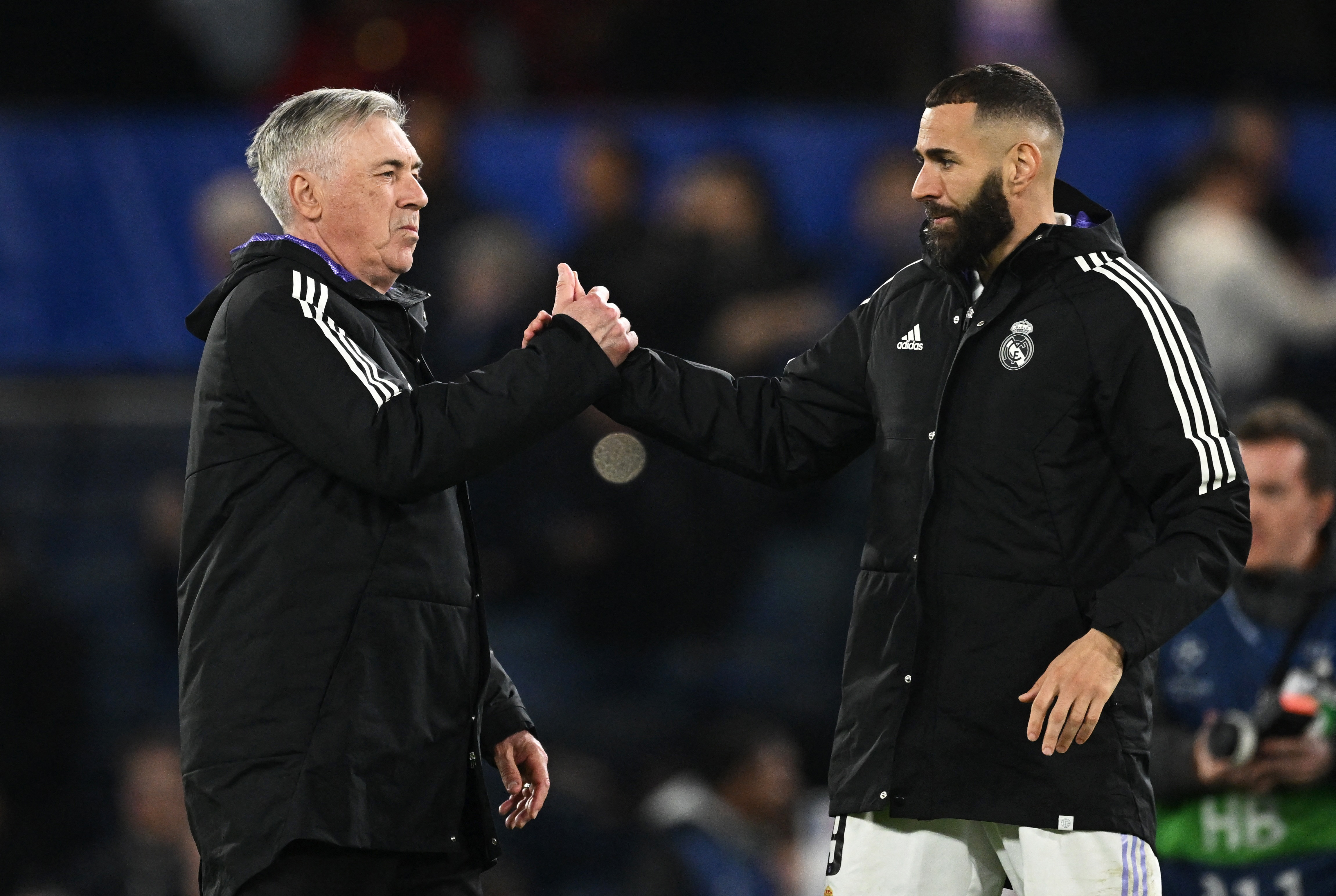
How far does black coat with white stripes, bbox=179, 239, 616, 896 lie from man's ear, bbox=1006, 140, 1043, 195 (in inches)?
36.9

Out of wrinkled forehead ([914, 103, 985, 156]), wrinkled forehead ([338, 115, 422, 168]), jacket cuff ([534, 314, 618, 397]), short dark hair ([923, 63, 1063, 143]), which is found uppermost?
short dark hair ([923, 63, 1063, 143])

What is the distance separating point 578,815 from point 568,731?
0.59 meters

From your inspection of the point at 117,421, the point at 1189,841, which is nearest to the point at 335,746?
the point at 1189,841

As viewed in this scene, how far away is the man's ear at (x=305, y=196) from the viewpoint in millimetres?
3496

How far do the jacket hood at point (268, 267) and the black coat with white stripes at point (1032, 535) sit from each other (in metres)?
1.10

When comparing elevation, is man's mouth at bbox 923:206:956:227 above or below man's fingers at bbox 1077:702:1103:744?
above

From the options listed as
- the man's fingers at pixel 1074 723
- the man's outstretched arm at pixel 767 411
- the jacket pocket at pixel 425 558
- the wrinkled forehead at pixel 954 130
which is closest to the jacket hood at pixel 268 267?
the jacket pocket at pixel 425 558

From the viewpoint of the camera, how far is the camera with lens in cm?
417

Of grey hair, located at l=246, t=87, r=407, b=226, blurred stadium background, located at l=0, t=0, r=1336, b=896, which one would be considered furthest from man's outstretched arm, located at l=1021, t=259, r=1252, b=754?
blurred stadium background, located at l=0, t=0, r=1336, b=896

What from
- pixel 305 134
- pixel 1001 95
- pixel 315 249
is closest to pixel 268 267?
pixel 315 249

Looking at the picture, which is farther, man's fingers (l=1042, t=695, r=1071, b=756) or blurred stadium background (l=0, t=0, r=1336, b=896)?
blurred stadium background (l=0, t=0, r=1336, b=896)

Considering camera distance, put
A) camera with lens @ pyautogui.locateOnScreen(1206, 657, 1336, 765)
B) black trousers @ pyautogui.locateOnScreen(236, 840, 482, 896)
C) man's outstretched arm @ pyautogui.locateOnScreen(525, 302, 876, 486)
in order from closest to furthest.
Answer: black trousers @ pyautogui.locateOnScreen(236, 840, 482, 896) < man's outstretched arm @ pyautogui.locateOnScreen(525, 302, 876, 486) < camera with lens @ pyautogui.locateOnScreen(1206, 657, 1336, 765)

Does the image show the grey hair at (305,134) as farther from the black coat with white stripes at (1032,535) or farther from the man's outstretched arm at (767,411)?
the black coat with white stripes at (1032,535)

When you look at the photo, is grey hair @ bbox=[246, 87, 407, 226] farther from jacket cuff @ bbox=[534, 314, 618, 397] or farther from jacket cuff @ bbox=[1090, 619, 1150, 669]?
jacket cuff @ bbox=[1090, 619, 1150, 669]
